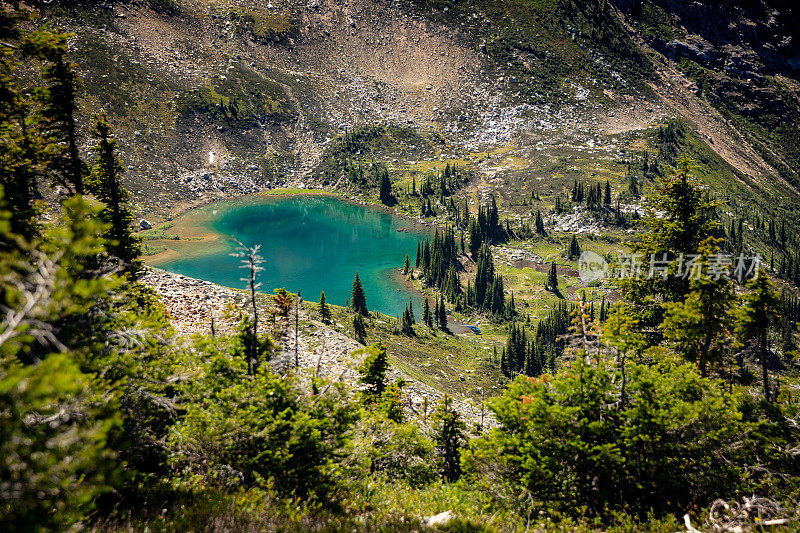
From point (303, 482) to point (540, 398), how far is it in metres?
9.03

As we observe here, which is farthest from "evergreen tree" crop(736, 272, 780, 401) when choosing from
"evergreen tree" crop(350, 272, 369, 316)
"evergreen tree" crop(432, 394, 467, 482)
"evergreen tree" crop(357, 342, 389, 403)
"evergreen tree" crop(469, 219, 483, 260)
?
"evergreen tree" crop(469, 219, 483, 260)

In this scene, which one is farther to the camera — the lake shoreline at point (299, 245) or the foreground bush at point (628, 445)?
the lake shoreline at point (299, 245)

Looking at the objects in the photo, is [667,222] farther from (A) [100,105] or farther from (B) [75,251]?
(A) [100,105]

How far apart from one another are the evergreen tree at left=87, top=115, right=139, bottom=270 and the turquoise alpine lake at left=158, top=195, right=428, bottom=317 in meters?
83.3

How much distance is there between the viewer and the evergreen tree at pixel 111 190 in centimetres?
2783

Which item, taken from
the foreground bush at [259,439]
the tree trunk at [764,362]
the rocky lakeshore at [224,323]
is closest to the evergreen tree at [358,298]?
the rocky lakeshore at [224,323]

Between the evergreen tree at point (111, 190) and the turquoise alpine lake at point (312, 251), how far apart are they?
83.3 metres

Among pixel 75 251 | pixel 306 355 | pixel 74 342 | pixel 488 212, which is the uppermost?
pixel 75 251

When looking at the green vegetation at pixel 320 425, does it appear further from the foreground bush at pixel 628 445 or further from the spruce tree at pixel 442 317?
the spruce tree at pixel 442 317

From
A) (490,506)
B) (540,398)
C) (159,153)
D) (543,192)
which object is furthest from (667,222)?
(159,153)

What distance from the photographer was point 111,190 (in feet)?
95.5

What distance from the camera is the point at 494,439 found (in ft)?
56.5

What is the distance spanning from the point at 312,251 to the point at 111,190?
128m

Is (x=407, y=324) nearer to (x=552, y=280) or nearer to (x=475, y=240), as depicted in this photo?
(x=552, y=280)
